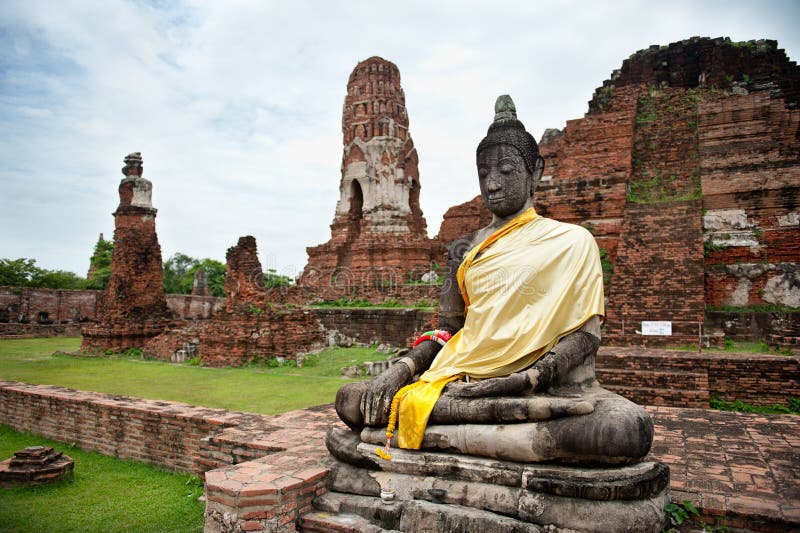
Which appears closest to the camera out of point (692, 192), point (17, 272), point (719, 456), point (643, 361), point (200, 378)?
point (719, 456)

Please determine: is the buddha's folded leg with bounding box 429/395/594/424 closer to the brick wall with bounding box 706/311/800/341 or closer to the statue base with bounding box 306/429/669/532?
the statue base with bounding box 306/429/669/532

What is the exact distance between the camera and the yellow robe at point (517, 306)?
3299 mm

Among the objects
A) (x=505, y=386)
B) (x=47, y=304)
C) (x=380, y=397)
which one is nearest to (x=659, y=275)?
(x=505, y=386)

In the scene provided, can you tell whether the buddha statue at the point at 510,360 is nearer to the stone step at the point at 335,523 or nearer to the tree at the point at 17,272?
the stone step at the point at 335,523

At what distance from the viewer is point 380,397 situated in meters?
3.44

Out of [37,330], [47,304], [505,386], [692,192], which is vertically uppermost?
[692,192]

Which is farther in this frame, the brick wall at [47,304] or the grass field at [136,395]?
the brick wall at [47,304]

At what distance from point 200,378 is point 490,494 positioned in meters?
8.53

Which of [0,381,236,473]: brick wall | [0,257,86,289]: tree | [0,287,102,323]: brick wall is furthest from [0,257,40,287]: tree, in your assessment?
[0,381,236,473]: brick wall

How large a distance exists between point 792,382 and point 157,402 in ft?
23.6

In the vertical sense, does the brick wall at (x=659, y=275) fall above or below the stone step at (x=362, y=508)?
above

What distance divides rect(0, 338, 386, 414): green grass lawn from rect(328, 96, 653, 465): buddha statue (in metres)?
3.51

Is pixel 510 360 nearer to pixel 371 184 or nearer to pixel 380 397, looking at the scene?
pixel 380 397

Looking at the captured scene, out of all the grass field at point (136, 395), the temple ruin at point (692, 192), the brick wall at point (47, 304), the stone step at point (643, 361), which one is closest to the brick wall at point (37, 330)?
the brick wall at point (47, 304)
